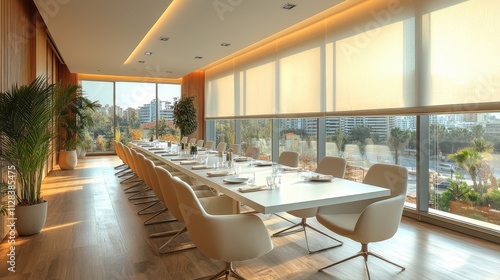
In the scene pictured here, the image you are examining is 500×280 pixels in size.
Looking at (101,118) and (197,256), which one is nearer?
(197,256)

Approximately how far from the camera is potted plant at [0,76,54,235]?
334 centimetres

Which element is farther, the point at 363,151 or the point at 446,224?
the point at 363,151

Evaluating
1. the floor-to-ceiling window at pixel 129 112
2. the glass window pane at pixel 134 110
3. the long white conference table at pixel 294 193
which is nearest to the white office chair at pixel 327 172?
the long white conference table at pixel 294 193

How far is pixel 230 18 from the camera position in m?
4.99

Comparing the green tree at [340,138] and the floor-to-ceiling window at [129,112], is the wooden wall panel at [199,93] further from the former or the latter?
the green tree at [340,138]

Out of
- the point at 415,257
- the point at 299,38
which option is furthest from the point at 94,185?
the point at 415,257

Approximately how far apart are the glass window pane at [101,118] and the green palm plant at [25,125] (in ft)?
28.1

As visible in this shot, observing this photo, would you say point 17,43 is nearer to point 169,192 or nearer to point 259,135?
point 169,192

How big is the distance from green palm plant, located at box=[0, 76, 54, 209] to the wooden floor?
2.97 feet

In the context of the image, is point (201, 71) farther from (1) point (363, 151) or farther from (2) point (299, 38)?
(1) point (363, 151)

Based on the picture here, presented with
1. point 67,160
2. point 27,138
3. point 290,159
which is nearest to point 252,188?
point 290,159

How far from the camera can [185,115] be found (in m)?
10.7

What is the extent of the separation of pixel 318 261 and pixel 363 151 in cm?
275

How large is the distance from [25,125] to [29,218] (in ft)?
3.55
